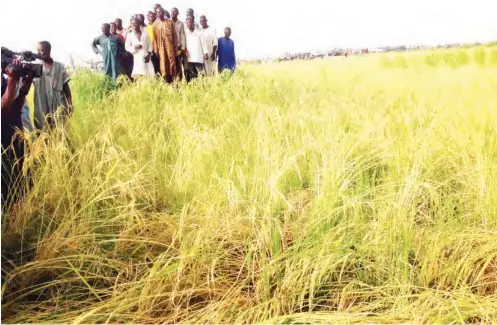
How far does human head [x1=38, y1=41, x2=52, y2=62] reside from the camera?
204cm

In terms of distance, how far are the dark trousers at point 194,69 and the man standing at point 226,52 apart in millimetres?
106

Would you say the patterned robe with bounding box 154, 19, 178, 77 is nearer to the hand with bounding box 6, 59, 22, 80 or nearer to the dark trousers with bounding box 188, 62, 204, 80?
the dark trousers with bounding box 188, 62, 204, 80

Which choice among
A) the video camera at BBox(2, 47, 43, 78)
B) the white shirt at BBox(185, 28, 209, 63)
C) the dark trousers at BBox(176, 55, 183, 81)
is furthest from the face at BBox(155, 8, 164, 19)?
the video camera at BBox(2, 47, 43, 78)

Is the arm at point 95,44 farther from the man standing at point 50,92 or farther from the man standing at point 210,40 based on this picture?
the man standing at point 210,40

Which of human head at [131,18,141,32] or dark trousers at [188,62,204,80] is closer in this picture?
human head at [131,18,141,32]

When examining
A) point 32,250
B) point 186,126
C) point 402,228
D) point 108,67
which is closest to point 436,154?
point 402,228

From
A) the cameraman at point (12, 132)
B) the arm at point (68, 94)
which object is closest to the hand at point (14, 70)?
the cameraman at point (12, 132)

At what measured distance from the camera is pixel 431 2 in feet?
6.45

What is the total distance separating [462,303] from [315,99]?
0.85 metres

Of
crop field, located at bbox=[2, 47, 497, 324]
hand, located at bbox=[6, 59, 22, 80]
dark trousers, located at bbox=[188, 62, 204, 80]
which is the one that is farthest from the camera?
dark trousers, located at bbox=[188, 62, 204, 80]

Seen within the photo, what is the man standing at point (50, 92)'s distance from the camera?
81.6 inches

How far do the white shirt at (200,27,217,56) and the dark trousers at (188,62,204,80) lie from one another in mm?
135

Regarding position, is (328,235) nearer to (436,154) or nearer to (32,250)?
(436,154)

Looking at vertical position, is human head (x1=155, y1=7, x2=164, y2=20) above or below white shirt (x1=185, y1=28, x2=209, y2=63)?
above
